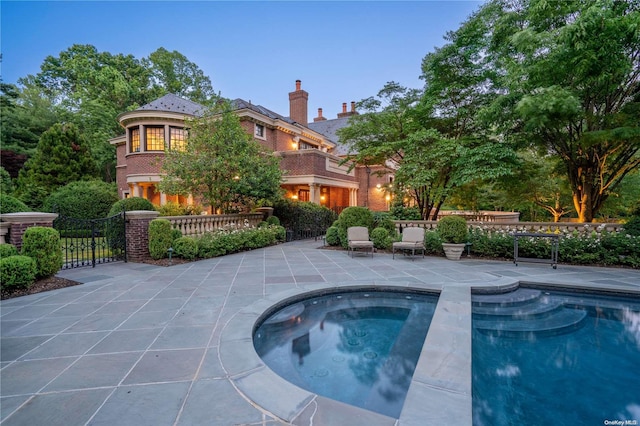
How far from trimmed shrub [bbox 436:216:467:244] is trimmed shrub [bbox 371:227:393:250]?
6.02 ft

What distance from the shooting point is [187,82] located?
110 ft

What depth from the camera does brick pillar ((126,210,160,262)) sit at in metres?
8.66

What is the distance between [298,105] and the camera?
23922mm

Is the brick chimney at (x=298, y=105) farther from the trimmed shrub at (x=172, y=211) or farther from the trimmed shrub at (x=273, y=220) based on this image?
the trimmed shrub at (x=172, y=211)

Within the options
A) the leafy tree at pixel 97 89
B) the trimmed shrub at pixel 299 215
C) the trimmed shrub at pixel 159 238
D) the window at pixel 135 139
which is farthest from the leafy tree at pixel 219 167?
the leafy tree at pixel 97 89

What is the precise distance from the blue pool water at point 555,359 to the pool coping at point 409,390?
374mm

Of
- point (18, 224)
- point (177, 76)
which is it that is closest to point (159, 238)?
point (18, 224)

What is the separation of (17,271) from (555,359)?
8691 mm

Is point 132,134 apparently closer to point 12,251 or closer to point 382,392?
point 12,251

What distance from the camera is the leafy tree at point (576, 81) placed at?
6910 mm

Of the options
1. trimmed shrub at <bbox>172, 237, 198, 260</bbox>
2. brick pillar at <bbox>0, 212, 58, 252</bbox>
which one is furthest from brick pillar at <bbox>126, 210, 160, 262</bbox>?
brick pillar at <bbox>0, 212, 58, 252</bbox>

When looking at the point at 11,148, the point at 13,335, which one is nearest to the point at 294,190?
the point at 13,335

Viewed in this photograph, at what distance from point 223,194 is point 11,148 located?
20.9 m

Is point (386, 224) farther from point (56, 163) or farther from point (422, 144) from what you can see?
point (56, 163)
